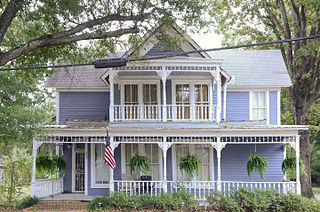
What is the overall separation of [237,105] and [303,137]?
5.41m

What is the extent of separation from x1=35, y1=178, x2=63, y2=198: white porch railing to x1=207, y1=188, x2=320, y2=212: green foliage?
23.4ft

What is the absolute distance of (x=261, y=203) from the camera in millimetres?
13289

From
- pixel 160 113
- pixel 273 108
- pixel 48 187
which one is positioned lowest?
pixel 48 187

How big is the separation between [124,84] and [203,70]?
13.6 ft

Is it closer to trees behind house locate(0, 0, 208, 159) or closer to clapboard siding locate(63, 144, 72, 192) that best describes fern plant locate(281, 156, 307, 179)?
trees behind house locate(0, 0, 208, 159)

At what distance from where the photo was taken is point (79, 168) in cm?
1752

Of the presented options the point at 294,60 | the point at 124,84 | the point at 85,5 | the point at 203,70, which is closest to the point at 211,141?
the point at 203,70

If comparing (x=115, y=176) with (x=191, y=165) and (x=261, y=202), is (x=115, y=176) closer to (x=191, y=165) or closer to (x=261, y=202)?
(x=191, y=165)

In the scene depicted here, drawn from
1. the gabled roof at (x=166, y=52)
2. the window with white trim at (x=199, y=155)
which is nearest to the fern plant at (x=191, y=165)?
the window with white trim at (x=199, y=155)

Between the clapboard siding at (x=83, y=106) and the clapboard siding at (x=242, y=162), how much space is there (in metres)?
6.32

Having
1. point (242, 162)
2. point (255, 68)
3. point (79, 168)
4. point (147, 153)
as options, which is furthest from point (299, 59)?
point (79, 168)

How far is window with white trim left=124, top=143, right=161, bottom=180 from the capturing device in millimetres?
16734

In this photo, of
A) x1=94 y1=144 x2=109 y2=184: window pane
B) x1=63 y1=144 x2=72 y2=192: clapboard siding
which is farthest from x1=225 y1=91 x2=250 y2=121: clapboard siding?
x1=63 y1=144 x2=72 y2=192: clapboard siding

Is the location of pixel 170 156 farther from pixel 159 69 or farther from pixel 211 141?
pixel 159 69
